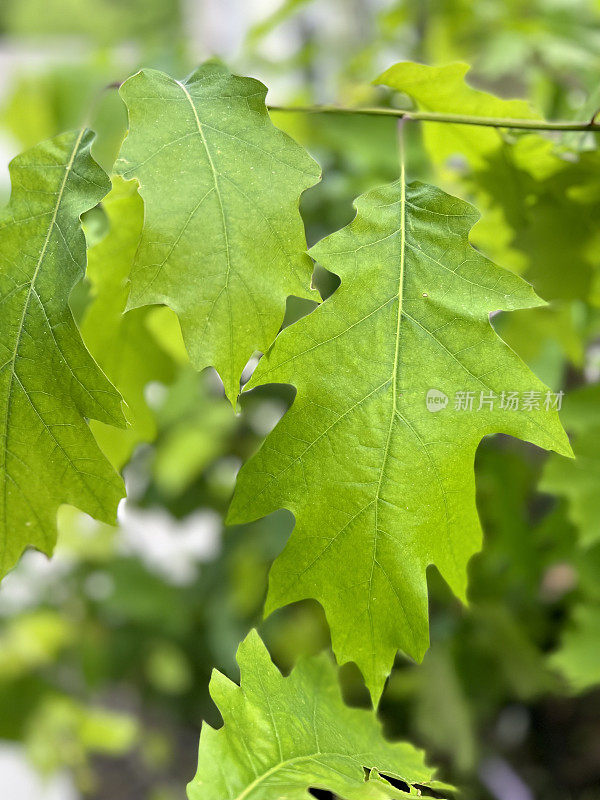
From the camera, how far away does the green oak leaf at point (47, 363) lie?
41cm

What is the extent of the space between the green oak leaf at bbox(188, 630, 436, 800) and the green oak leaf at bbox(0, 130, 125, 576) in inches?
5.4

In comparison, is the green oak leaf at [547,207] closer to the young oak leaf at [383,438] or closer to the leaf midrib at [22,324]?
the young oak leaf at [383,438]

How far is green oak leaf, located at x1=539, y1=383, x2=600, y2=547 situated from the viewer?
2.15ft

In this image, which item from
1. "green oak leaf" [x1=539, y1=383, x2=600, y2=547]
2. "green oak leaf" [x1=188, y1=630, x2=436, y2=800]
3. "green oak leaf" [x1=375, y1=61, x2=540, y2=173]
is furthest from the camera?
"green oak leaf" [x1=539, y1=383, x2=600, y2=547]

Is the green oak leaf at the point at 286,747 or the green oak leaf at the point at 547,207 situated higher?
the green oak leaf at the point at 547,207

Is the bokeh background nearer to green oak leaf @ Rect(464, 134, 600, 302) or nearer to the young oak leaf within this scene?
green oak leaf @ Rect(464, 134, 600, 302)

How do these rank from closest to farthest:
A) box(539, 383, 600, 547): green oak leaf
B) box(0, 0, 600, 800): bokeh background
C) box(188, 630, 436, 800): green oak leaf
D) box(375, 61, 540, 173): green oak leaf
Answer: box(188, 630, 436, 800): green oak leaf
box(375, 61, 540, 173): green oak leaf
box(539, 383, 600, 547): green oak leaf
box(0, 0, 600, 800): bokeh background

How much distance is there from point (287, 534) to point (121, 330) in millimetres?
559

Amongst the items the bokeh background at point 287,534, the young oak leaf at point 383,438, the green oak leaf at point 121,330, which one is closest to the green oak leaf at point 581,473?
the bokeh background at point 287,534

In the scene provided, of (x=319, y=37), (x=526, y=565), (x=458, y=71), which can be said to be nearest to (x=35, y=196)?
(x=458, y=71)

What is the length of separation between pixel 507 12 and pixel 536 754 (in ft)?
4.24

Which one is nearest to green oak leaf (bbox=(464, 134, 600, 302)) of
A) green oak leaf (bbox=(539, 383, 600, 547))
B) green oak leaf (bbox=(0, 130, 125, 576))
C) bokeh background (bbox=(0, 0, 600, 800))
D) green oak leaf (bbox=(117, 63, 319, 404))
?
bokeh background (bbox=(0, 0, 600, 800))

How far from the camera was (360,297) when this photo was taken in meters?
0.43

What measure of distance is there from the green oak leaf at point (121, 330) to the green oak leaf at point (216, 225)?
3.7 inches
